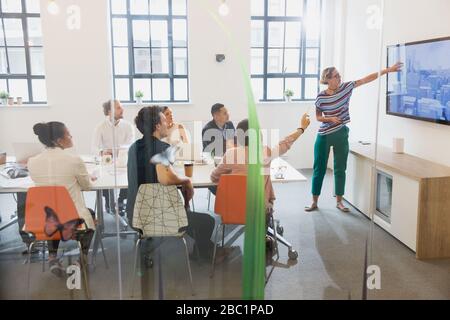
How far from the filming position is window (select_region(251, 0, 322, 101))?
2.69m

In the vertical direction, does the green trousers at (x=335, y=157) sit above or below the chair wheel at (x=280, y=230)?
above

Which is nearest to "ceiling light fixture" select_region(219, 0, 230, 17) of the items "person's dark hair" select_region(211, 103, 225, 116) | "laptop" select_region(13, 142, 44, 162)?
"person's dark hair" select_region(211, 103, 225, 116)

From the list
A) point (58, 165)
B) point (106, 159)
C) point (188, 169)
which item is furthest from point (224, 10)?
point (58, 165)

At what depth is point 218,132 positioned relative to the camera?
2789 millimetres

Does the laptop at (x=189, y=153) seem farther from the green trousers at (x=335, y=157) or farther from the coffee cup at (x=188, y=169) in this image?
the green trousers at (x=335, y=157)

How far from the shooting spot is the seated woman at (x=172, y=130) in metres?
2.73

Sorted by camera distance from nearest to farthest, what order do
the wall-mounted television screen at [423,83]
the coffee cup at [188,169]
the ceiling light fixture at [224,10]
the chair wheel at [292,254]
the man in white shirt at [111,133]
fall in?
the ceiling light fixture at [224,10], the man in white shirt at [111,133], the coffee cup at [188,169], the chair wheel at [292,254], the wall-mounted television screen at [423,83]

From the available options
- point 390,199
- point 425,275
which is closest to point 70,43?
point 390,199

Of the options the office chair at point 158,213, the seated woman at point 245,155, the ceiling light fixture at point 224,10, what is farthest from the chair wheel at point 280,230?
the ceiling light fixture at point 224,10

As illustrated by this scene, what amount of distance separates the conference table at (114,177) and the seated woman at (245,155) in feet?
0.13

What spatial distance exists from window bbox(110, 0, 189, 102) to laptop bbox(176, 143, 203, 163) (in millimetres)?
288

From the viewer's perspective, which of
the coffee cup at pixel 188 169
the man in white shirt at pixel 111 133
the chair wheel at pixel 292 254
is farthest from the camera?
the chair wheel at pixel 292 254

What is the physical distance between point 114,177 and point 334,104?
1460mm

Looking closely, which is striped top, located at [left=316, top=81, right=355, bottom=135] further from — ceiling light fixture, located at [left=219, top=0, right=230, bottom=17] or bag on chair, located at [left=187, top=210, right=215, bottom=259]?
bag on chair, located at [left=187, top=210, right=215, bottom=259]
